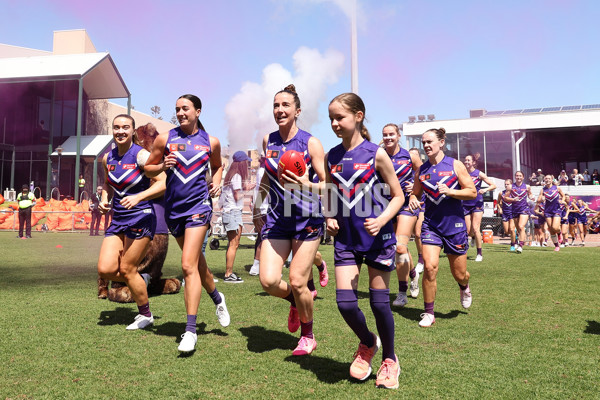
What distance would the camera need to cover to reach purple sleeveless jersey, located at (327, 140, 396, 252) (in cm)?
355

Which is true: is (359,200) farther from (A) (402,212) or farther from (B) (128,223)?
(A) (402,212)

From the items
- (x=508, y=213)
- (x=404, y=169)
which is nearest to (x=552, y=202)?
(x=508, y=213)

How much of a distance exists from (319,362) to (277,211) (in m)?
1.36

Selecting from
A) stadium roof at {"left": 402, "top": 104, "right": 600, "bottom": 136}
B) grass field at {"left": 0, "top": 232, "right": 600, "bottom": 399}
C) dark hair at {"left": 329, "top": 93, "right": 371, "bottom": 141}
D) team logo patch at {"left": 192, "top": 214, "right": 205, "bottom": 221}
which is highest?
stadium roof at {"left": 402, "top": 104, "right": 600, "bottom": 136}

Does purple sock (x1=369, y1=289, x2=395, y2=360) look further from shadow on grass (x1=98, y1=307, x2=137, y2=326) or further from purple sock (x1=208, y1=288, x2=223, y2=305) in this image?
shadow on grass (x1=98, y1=307, x2=137, y2=326)

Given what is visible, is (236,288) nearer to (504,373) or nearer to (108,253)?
(108,253)

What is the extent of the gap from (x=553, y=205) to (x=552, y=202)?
0.10m

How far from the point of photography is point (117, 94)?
3831cm

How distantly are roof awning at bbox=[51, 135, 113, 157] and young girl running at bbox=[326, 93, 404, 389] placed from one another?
34.3m

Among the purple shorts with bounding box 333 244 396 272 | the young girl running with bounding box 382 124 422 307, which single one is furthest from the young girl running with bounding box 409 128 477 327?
the purple shorts with bounding box 333 244 396 272

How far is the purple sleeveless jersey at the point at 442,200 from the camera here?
5.55 metres

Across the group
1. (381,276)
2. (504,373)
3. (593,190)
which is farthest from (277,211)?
(593,190)

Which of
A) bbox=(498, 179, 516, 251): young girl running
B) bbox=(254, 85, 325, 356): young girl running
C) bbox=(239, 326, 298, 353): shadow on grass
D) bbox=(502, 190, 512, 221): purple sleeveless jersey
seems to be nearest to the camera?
bbox=(254, 85, 325, 356): young girl running

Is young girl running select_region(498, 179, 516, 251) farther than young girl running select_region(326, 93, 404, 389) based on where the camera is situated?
Yes
